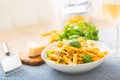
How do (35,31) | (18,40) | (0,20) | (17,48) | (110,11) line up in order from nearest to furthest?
(110,11) < (17,48) < (18,40) < (35,31) < (0,20)

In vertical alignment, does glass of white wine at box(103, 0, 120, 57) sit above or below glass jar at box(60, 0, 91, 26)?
above

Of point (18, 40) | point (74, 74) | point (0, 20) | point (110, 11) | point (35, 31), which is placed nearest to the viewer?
point (74, 74)

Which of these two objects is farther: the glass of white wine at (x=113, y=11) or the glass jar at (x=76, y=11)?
the glass jar at (x=76, y=11)

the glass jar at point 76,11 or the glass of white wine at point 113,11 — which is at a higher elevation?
the glass of white wine at point 113,11

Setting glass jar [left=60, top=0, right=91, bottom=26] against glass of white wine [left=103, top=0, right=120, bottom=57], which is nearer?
glass of white wine [left=103, top=0, right=120, bottom=57]

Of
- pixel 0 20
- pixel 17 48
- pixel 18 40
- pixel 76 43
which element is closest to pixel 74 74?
pixel 76 43

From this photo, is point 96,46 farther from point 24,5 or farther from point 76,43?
point 24,5

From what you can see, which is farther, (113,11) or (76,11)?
(76,11)

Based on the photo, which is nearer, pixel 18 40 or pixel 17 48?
pixel 17 48
